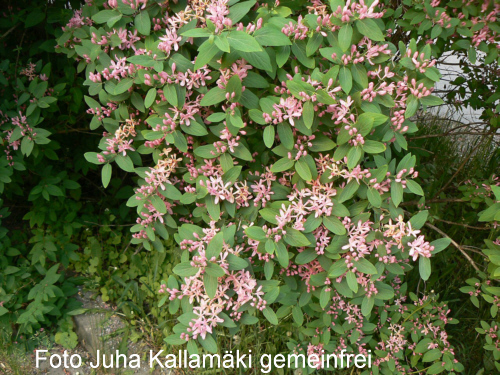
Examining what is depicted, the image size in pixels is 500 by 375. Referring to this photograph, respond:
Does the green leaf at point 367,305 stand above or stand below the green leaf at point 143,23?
below

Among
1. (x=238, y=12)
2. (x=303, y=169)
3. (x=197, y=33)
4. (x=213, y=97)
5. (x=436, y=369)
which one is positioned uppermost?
(x=238, y=12)

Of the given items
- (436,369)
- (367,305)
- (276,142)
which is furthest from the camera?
(436,369)

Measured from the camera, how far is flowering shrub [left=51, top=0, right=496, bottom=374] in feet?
5.17

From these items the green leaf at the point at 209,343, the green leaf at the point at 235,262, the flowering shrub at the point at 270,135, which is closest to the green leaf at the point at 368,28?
the flowering shrub at the point at 270,135

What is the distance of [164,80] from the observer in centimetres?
170

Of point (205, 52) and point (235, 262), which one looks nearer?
point (205, 52)

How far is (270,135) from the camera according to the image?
1605 millimetres

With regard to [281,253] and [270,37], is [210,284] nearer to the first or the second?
[281,253]

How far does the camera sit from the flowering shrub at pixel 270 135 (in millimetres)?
1576

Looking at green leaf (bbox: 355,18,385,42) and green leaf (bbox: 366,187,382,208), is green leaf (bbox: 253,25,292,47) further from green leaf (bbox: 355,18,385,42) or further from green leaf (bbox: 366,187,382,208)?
green leaf (bbox: 366,187,382,208)

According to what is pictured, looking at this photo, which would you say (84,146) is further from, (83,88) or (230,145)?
(230,145)

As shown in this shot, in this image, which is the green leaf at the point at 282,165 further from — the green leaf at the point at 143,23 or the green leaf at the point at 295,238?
the green leaf at the point at 143,23

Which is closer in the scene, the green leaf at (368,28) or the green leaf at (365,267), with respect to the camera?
the green leaf at (368,28)

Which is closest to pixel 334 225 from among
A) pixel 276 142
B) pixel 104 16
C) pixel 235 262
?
pixel 235 262
